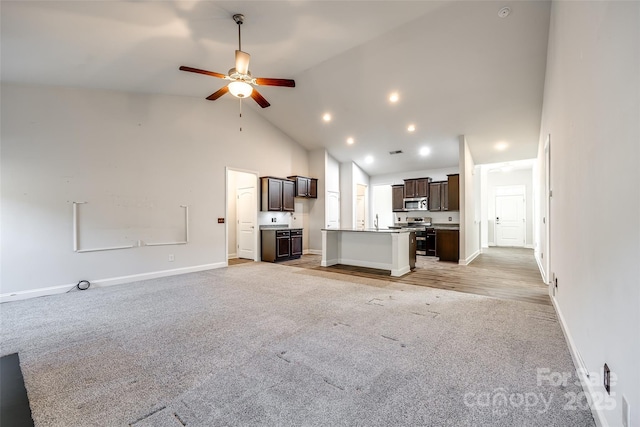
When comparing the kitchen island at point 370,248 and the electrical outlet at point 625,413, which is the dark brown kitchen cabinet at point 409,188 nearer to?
the kitchen island at point 370,248

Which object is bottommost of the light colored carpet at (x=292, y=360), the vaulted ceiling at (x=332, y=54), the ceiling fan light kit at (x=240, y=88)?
the light colored carpet at (x=292, y=360)

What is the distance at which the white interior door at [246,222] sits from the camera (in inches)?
279

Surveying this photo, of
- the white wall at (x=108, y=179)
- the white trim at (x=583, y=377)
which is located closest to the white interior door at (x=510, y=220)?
the white trim at (x=583, y=377)

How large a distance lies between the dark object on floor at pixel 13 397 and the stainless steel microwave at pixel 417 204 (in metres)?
8.39

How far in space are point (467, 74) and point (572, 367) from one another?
436 centimetres

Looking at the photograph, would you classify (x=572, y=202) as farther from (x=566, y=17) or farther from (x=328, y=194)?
(x=328, y=194)

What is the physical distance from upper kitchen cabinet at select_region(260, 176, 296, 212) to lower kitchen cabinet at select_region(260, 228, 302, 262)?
0.64 metres

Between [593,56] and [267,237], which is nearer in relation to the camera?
[593,56]

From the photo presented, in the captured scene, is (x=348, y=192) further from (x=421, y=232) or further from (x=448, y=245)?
(x=448, y=245)

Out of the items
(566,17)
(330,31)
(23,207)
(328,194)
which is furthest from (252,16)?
(328,194)

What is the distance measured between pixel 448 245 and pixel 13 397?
23.4 ft

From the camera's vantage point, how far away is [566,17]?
2451 millimetres

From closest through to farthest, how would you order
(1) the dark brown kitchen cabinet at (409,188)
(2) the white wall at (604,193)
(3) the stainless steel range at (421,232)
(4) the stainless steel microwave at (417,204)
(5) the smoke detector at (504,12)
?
(2) the white wall at (604,193) → (5) the smoke detector at (504,12) → (3) the stainless steel range at (421,232) → (4) the stainless steel microwave at (417,204) → (1) the dark brown kitchen cabinet at (409,188)

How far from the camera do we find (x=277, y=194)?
7180 millimetres
